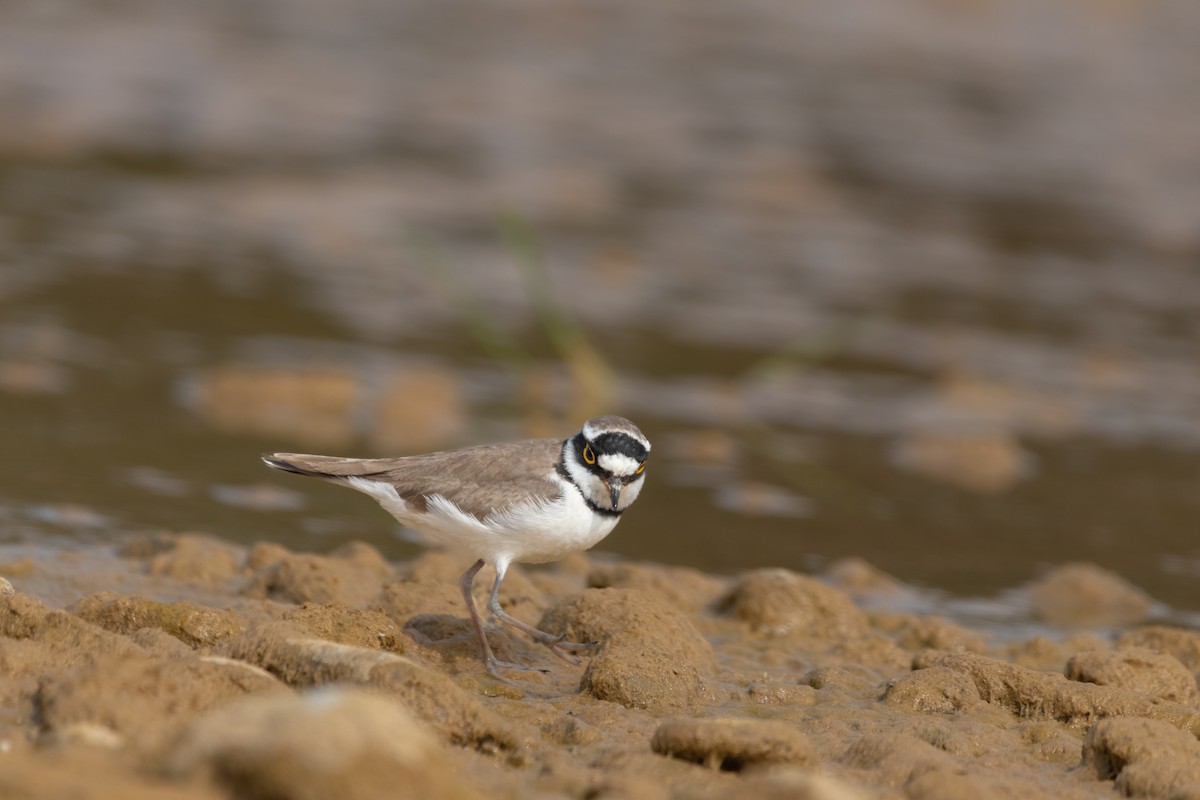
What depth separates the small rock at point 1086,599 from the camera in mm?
8281

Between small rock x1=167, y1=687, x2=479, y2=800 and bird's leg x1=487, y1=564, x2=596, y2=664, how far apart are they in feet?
7.70

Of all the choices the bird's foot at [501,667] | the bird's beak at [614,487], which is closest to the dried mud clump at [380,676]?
the bird's foot at [501,667]

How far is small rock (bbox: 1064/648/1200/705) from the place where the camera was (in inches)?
245

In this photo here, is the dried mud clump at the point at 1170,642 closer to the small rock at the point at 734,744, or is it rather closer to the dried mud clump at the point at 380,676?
the small rock at the point at 734,744

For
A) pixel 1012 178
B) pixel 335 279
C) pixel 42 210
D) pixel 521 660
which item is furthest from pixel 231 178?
pixel 521 660

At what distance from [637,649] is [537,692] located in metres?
0.43

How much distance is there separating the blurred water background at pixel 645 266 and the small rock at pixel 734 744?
407cm

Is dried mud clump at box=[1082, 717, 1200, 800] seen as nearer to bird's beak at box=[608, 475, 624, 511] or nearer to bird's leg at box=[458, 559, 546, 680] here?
bird's beak at box=[608, 475, 624, 511]

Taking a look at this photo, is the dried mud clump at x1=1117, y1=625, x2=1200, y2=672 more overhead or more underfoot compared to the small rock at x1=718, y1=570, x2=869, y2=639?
more overhead

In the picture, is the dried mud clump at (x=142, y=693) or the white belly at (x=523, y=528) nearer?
the dried mud clump at (x=142, y=693)

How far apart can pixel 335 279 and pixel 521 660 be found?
29.6ft

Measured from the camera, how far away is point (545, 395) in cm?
1218

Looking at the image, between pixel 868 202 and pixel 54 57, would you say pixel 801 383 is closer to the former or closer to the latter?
pixel 868 202

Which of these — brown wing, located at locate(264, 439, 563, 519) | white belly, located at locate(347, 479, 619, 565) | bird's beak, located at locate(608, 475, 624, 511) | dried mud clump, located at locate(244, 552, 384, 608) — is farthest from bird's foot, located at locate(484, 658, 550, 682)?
dried mud clump, located at locate(244, 552, 384, 608)
